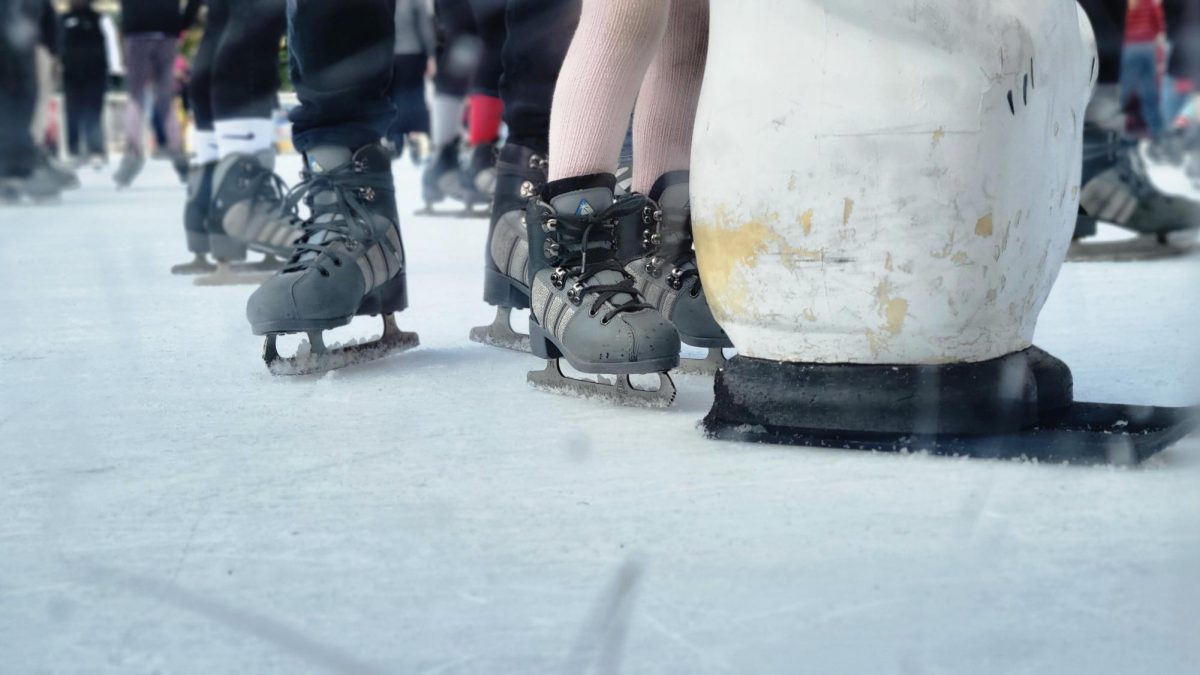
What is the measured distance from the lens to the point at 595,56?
1.41m

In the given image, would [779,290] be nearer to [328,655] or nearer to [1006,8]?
[1006,8]

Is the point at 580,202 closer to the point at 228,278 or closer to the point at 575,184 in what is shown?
the point at 575,184

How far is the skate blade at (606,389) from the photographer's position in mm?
1374

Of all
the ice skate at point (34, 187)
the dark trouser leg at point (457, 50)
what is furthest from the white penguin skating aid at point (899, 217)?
the ice skate at point (34, 187)

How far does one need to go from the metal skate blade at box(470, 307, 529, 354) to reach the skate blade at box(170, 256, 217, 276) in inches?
46.1

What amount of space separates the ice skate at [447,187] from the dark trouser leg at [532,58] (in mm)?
2422

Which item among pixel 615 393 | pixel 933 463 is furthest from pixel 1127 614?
pixel 615 393

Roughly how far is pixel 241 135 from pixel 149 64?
3968mm

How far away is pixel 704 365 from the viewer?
1.60 meters

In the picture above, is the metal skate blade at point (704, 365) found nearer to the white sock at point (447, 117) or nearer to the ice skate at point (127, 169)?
the white sock at point (447, 117)

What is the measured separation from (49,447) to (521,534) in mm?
523

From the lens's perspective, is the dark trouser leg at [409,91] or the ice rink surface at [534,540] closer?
the ice rink surface at [534,540]

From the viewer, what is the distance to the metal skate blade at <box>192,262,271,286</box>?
259 cm

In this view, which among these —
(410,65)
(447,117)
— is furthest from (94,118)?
(447,117)
